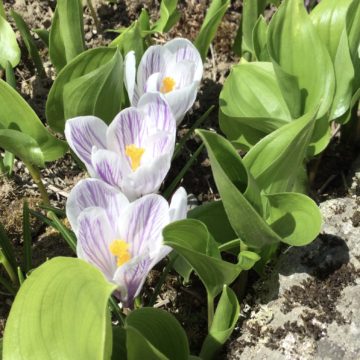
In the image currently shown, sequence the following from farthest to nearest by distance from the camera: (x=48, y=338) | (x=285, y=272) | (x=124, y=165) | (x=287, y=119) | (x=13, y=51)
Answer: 1. (x=13, y=51)
2. (x=287, y=119)
3. (x=285, y=272)
4. (x=124, y=165)
5. (x=48, y=338)

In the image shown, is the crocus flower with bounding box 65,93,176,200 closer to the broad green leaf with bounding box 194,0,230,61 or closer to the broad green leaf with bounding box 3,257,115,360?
the broad green leaf with bounding box 3,257,115,360

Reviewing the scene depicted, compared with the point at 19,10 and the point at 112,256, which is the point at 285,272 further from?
the point at 19,10

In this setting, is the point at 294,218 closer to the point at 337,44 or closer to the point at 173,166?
the point at 337,44

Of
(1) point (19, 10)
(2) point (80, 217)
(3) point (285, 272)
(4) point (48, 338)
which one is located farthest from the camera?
(1) point (19, 10)

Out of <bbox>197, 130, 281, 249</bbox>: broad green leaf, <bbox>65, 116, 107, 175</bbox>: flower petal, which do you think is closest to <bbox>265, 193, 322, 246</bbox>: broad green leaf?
<bbox>197, 130, 281, 249</bbox>: broad green leaf

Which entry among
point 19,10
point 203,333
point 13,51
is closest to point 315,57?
point 203,333

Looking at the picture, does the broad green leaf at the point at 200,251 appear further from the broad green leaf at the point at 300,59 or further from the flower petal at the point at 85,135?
the broad green leaf at the point at 300,59

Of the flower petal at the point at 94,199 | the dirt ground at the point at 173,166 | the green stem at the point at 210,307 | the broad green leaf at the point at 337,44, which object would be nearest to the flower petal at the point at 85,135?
the flower petal at the point at 94,199
